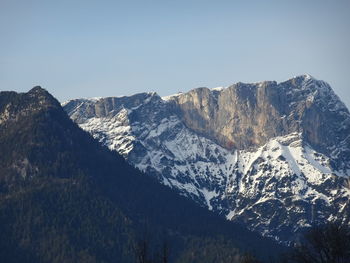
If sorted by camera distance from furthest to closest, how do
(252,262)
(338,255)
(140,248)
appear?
1. (252,262)
2. (338,255)
3. (140,248)

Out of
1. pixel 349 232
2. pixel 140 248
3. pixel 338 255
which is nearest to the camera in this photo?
pixel 140 248

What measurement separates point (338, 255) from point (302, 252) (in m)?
6.52

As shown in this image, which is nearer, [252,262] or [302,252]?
[302,252]

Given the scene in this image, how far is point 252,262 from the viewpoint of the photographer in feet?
593

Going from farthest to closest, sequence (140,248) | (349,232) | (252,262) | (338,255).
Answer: (252,262)
(349,232)
(338,255)
(140,248)

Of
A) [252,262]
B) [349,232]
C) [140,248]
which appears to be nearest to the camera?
[140,248]

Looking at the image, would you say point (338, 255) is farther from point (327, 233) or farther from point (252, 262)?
point (252, 262)

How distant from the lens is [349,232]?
16800cm

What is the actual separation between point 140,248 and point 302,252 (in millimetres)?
30490

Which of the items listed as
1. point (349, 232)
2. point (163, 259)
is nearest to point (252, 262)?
point (349, 232)

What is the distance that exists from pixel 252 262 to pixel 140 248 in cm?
4447

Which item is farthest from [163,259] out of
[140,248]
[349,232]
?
[349,232]

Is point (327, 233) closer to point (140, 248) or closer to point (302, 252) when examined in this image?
point (302, 252)

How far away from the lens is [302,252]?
157000 millimetres
